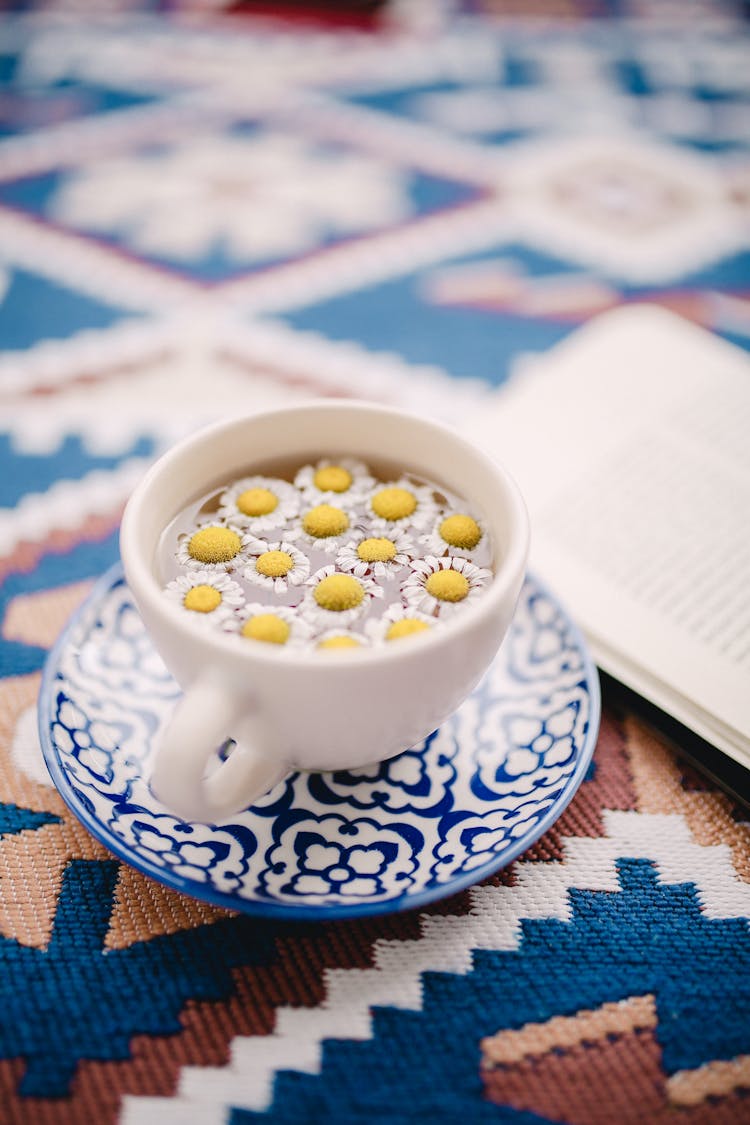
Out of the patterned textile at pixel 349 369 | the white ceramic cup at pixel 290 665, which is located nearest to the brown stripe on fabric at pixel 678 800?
the patterned textile at pixel 349 369

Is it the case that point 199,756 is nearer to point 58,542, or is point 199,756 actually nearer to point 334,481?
point 334,481

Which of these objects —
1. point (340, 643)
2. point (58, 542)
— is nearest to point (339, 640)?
point (340, 643)

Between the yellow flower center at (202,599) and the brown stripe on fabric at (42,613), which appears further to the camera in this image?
the brown stripe on fabric at (42,613)

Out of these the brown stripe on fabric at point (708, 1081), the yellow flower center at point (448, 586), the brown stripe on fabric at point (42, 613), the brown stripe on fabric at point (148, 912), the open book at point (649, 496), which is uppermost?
the yellow flower center at point (448, 586)

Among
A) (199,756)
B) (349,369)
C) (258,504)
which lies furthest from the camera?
(349,369)

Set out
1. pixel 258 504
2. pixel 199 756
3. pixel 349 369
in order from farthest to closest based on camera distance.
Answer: pixel 349 369 → pixel 258 504 → pixel 199 756

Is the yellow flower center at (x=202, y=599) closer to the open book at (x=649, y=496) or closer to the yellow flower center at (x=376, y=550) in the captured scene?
the yellow flower center at (x=376, y=550)

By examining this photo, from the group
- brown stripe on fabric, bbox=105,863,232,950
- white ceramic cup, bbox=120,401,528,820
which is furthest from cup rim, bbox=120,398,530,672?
brown stripe on fabric, bbox=105,863,232,950
